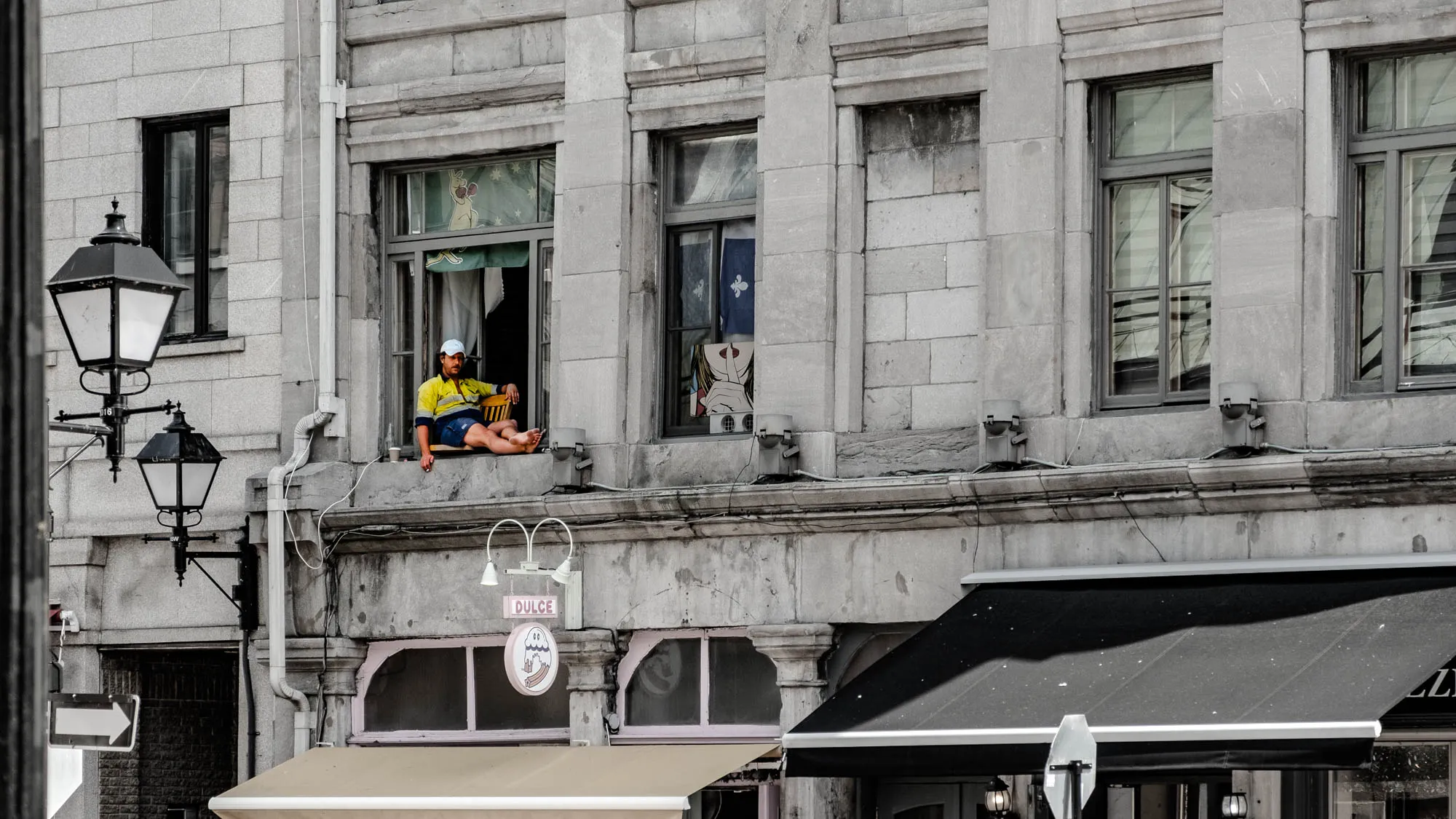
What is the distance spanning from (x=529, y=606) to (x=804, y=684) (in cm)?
192

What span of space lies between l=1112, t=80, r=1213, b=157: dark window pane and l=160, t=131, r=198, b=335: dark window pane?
6934mm

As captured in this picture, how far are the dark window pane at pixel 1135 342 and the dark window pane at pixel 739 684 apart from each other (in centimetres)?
289

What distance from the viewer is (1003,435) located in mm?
15695

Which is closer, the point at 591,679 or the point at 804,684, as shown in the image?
A: the point at 804,684

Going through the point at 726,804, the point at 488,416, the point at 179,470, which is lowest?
the point at 726,804

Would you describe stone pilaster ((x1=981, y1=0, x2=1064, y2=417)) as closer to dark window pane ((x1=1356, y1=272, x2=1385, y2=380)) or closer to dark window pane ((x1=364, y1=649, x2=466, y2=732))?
dark window pane ((x1=1356, y1=272, x2=1385, y2=380))

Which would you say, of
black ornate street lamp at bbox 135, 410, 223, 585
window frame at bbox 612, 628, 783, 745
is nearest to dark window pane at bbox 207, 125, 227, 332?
black ornate street lamp at bbox 135, 410, 223, 585

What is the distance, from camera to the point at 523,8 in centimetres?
1783

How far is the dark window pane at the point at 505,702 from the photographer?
1764cm

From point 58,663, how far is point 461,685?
296 cm

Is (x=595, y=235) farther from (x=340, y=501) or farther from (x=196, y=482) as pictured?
(x=196, y=482)

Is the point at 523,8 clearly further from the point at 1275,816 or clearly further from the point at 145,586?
the point at 1275,816

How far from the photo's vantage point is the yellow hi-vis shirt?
18.0 metres

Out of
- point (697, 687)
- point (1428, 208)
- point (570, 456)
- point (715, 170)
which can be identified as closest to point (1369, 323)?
point (1428, 208)
